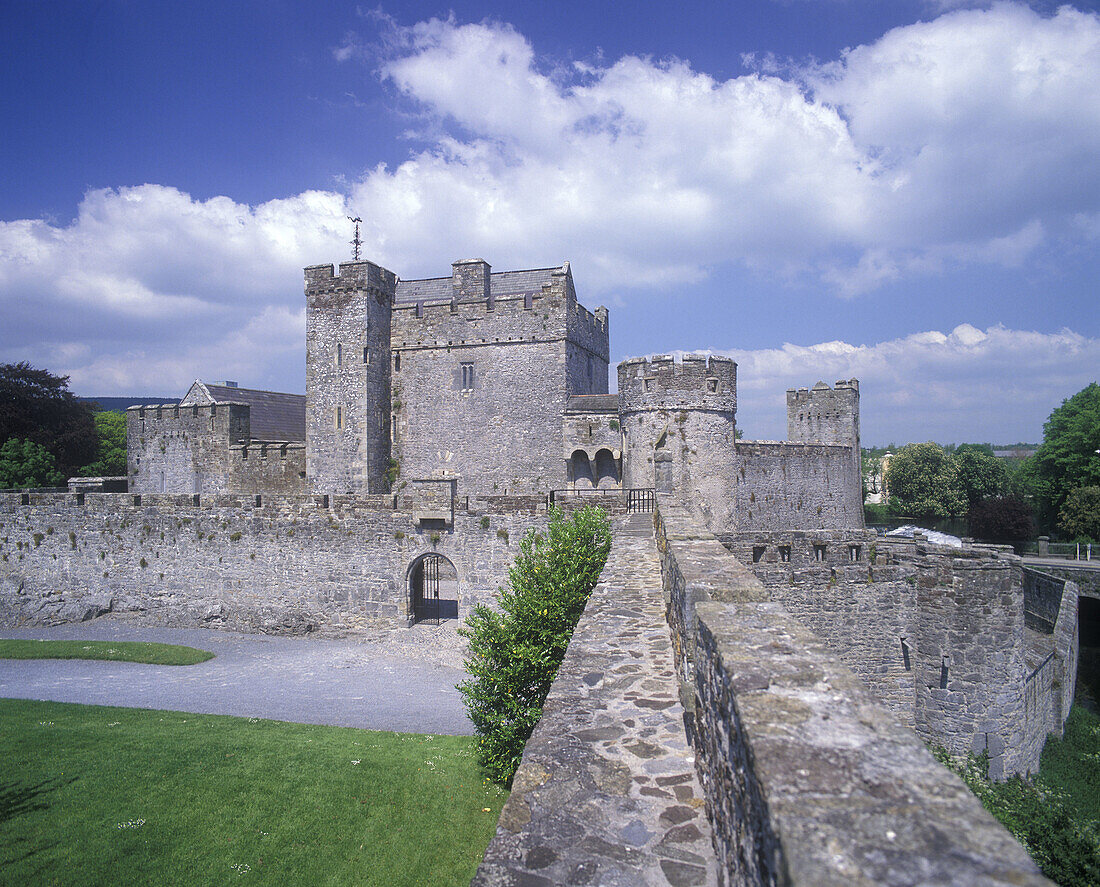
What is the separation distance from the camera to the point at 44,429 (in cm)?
3900

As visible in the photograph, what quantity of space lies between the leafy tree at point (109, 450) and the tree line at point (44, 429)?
0.16 m

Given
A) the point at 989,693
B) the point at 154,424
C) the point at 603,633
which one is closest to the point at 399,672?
the point at 603,633

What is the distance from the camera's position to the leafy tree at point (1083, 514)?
3947cm

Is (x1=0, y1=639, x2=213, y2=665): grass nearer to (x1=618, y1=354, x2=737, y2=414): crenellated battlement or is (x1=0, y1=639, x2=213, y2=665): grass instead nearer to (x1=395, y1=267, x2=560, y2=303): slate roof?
(x1=618, y1=354, x2=737, y2=414): crenellated battlement

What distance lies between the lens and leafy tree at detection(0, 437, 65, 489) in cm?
3331

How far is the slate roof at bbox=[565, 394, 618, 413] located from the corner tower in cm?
808

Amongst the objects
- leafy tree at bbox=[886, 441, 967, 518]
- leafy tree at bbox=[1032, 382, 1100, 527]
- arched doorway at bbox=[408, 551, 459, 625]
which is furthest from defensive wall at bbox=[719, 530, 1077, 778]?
leafy tree at bbox=[886, 441, 967, 518]

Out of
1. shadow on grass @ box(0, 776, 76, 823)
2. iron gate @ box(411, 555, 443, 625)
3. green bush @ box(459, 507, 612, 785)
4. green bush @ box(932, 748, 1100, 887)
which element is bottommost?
green bush @ box(932, 748, 1100, 887)

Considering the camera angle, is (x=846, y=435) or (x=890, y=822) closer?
(x=890, y=822)

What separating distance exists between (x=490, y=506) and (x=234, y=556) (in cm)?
891

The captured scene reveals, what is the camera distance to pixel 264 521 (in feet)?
69.3

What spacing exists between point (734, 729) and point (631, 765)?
65.4 inches

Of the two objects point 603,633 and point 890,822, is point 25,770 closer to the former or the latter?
point 603,633

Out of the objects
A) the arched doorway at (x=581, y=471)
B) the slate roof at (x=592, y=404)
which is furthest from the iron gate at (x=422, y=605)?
the slate roof at (x=592, y=404)
